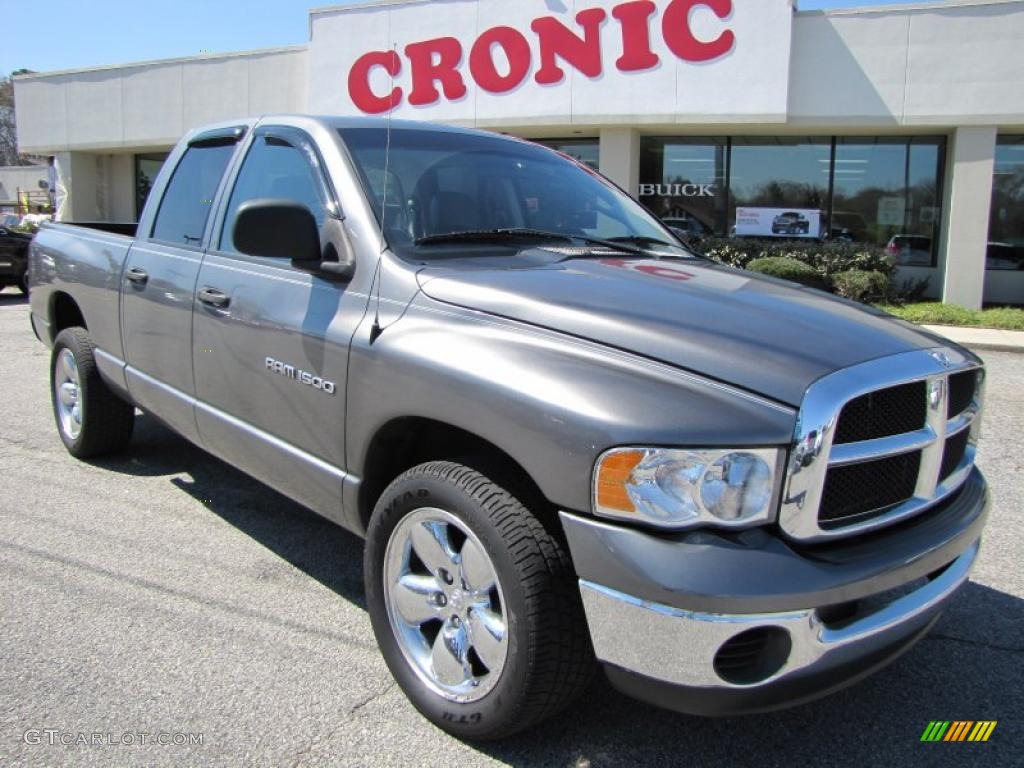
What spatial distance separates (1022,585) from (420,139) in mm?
3279

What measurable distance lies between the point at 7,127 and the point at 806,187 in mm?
88801

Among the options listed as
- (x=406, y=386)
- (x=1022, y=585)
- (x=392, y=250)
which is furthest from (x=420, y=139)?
(x=1022, y=585)

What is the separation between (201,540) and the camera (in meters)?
4.10

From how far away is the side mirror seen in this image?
2840 millimetres

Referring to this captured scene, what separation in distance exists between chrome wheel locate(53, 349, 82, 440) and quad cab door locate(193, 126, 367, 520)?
1.91 meters

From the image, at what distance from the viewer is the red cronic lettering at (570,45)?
51.2 feet

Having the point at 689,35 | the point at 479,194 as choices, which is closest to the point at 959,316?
the point at 689,35

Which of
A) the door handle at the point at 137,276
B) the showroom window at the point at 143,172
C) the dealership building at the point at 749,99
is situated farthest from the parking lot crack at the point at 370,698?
the showroom window at the point at 143,172

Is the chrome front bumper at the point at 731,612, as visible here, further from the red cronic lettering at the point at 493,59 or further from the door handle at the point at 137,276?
the red cronic lettering at the point at 493,59

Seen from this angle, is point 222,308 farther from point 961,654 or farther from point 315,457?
point 961,654

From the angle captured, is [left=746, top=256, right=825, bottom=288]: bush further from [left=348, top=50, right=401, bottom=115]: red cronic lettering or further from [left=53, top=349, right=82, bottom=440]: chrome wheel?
[left=53, top=349, right=82, bottom=440]: chrome wheel

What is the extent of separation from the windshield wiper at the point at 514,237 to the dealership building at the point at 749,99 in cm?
1280

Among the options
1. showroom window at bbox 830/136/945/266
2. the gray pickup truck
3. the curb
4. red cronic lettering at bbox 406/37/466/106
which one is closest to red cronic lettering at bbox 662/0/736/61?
showroom window at bbox 830/136/945/266

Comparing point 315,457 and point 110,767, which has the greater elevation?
point 315,457
